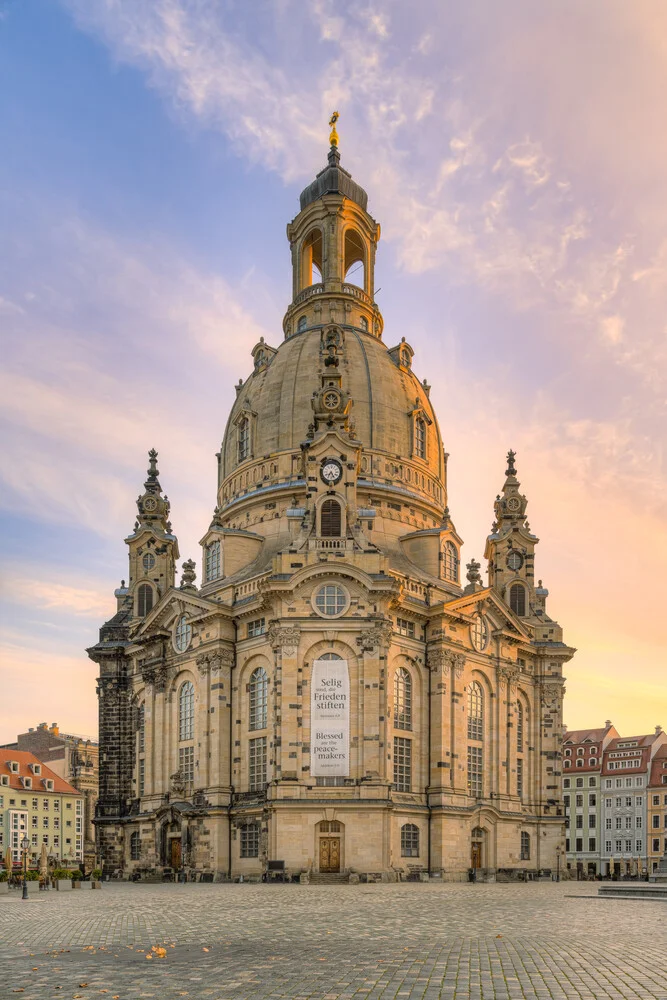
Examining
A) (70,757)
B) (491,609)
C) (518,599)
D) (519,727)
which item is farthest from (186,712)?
(70,757)

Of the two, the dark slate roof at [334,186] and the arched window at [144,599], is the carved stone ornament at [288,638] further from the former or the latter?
the dark slate roof at [334,186]

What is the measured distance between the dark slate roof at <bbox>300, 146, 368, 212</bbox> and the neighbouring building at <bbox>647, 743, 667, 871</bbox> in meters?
75.0

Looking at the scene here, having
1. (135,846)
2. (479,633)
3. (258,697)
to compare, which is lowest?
(135,846)

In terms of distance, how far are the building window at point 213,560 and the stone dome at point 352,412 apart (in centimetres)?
571

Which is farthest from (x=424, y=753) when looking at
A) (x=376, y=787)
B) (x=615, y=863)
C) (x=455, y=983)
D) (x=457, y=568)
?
(x=615, y=863)

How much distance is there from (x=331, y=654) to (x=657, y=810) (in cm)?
7359

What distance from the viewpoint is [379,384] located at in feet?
282

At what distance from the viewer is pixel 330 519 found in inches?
2813

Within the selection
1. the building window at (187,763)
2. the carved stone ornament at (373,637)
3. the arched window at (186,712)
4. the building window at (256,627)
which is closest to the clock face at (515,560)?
the carved stone ornament at (373,637)

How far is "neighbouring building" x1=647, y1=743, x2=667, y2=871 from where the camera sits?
403ft

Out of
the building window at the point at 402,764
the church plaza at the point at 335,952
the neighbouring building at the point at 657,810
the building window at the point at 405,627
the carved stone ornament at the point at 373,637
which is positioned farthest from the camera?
the neighbouring building at the point at 657,810

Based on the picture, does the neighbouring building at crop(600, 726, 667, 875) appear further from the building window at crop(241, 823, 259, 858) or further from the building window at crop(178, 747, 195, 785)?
the building window at crop(241, 823, 259, 858)

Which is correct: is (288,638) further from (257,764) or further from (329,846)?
(329,846)

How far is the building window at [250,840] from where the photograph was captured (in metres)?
67.1
